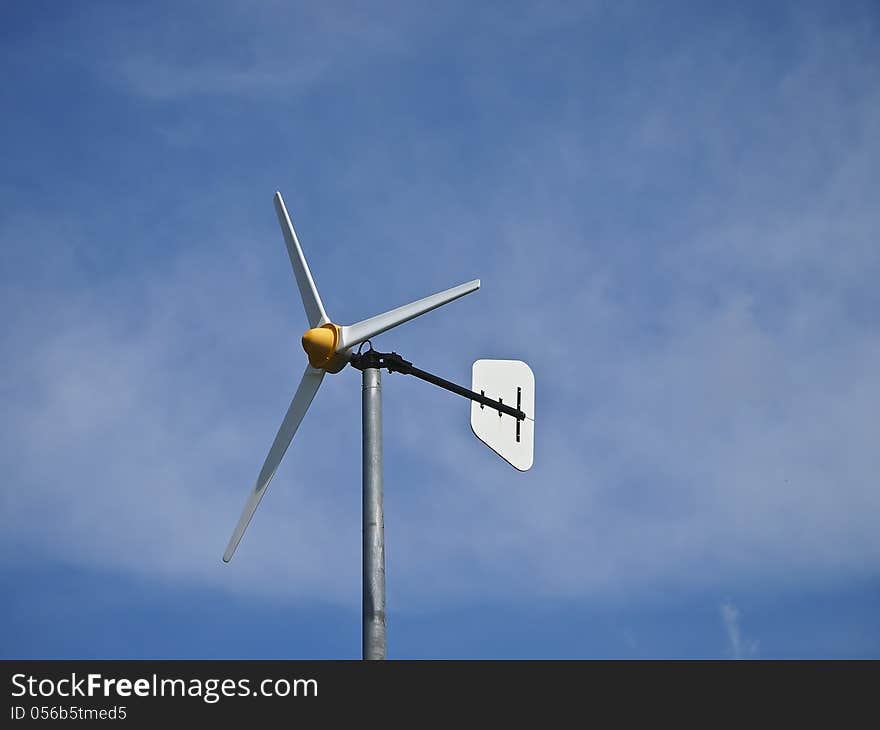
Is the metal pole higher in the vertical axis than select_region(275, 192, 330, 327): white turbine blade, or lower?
lower

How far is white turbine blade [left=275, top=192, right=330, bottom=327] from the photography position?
2297 cm

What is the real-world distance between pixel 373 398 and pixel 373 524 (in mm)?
2242

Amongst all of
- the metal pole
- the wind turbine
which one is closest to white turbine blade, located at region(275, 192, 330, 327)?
the wind turbine

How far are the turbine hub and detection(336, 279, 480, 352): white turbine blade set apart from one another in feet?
0.41

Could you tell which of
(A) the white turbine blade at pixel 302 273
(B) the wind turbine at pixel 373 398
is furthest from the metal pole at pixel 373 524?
(A) the white turbine blade at pixel 302 273

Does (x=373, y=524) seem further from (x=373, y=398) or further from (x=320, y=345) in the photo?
(x=320, y=345)

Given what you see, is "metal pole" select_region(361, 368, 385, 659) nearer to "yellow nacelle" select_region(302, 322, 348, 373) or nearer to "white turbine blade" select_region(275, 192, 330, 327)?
"yellow nacelle" select_region(302, 322, 348, 373)

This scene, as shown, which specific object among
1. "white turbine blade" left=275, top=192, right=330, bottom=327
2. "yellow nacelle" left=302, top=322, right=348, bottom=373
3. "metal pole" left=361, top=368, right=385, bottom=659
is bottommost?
"metal pole" left=361, top=368, right=385, bottom=659

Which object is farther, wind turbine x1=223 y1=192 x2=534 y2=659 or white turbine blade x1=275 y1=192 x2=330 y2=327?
white turbine blade x1=275 y1=192 x2=330 y2=327

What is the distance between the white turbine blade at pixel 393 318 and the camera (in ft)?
A: 72.1

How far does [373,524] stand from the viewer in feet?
66.4

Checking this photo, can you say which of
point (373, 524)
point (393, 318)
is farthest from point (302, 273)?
point (373, 524)

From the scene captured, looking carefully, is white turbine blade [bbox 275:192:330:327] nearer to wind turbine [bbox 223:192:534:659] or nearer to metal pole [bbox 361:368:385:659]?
wind turbine [bbox 223:192:534:659]
